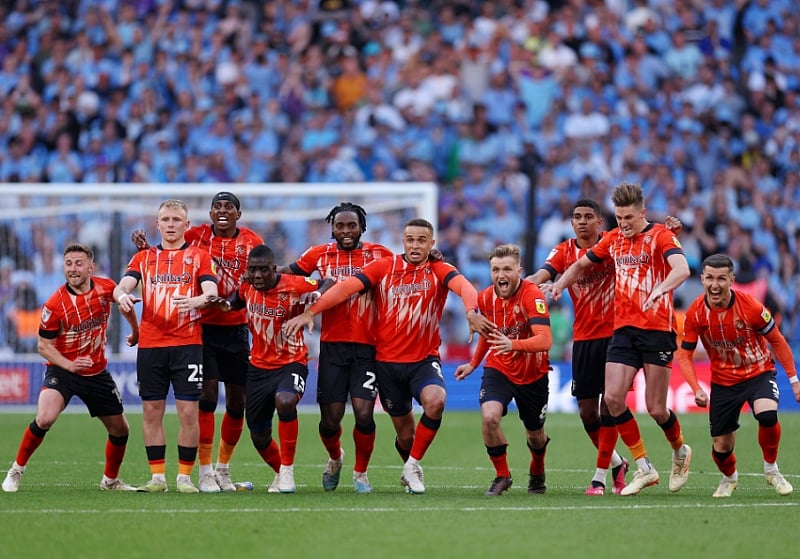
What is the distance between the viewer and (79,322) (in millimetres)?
10883

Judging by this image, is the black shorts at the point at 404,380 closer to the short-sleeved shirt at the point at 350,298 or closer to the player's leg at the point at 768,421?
the short-sleeved shirt at the point at 350,298

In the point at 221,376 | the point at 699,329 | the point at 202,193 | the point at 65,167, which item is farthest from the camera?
the point at 65,167

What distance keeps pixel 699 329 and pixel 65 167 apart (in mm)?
16204

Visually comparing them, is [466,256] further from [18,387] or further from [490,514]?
[490,514]

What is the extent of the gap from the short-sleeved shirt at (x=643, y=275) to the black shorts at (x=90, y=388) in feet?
14.1

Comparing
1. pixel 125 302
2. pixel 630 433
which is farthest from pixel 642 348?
pixel 125 302

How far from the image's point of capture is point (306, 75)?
26000 mm

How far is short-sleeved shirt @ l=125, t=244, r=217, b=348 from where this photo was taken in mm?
10719

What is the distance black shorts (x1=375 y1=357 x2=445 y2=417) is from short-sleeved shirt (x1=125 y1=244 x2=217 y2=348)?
158cm

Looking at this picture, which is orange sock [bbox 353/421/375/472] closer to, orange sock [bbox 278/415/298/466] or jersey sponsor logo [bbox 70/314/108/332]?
orange sock [bbox 278/415/298/466]

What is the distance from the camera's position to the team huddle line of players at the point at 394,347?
34.9ft

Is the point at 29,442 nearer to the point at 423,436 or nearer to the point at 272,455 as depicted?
the point at 272,455

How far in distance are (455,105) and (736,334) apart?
49.2 feet

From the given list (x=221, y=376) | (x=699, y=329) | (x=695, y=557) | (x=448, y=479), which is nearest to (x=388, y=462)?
(x=448, y=479)
